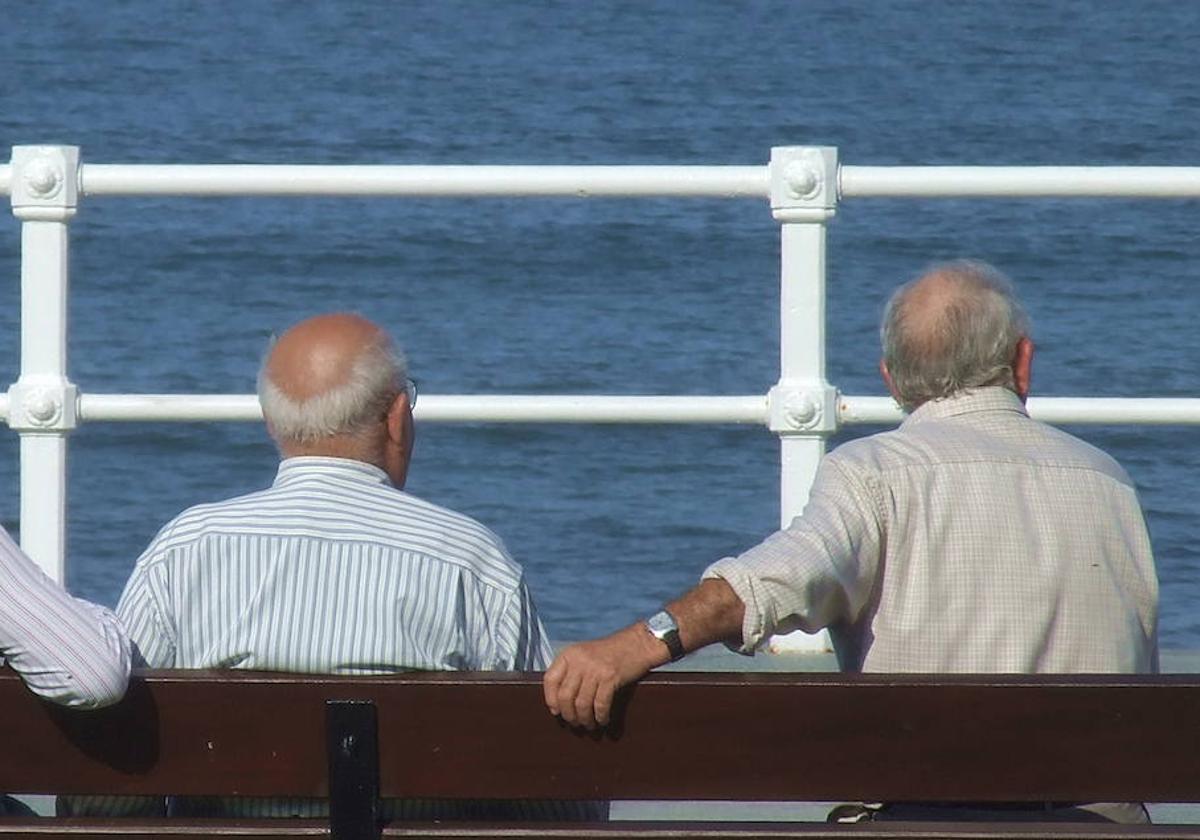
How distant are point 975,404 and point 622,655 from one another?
2.10 ft

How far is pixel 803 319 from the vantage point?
4285 millimetres

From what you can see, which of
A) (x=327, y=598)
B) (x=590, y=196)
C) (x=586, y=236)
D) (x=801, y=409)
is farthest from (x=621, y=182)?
(x=586, y=236)

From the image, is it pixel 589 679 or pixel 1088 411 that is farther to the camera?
pixel 1088 411

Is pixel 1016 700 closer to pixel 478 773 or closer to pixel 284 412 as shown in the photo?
pixel 478 773

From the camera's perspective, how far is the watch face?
2238 millimetres

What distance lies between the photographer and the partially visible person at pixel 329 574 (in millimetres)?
2330

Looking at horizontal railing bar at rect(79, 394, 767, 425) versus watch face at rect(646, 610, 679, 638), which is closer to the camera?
watch face at rect(646, 610, 679, 638)

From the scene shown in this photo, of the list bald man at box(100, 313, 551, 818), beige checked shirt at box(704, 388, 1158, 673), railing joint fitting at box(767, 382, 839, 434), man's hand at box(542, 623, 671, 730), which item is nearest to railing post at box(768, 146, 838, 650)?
railing joint fitting at box(767, 382, 839, 434)

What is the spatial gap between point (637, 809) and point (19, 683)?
1.45 metres

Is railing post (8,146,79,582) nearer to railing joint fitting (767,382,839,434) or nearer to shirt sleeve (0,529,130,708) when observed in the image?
railing joint fitting (767,382,839,434)

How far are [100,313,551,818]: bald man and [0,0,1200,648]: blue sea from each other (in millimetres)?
2970

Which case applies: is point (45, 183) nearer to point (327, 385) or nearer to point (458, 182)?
point (458, 182)

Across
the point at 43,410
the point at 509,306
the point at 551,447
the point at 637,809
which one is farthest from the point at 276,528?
the point at 509,306

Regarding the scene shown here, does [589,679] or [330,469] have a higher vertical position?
[330,469]
